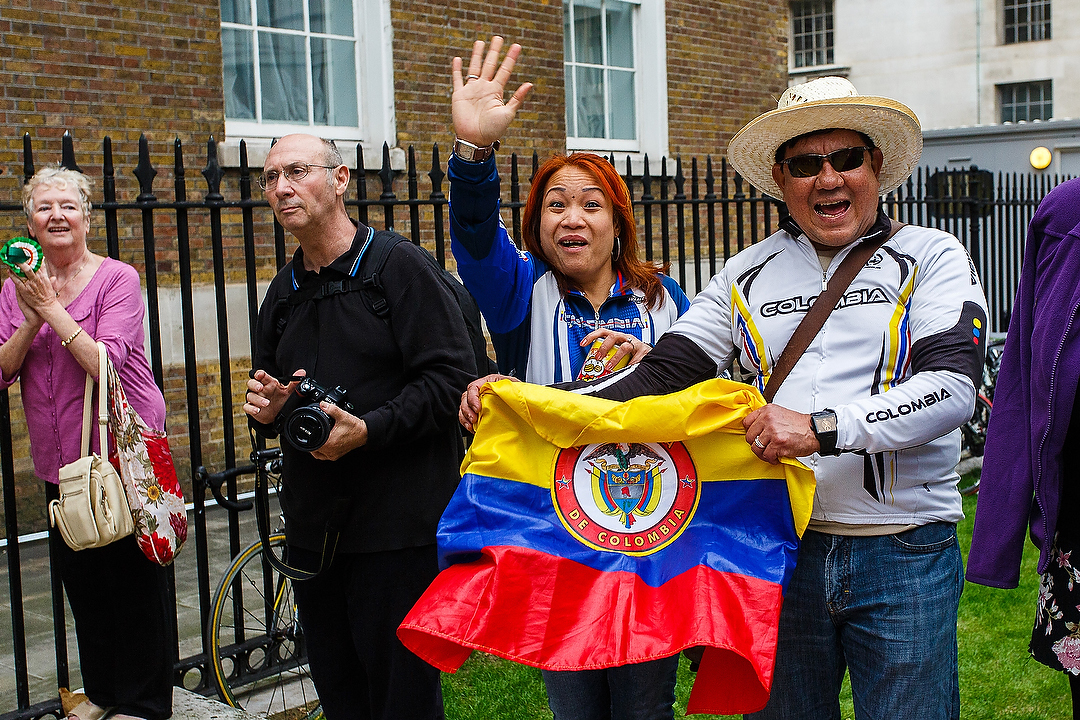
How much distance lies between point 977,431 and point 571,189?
21.2 ft

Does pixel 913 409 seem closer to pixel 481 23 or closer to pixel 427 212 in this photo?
pixel 427 212

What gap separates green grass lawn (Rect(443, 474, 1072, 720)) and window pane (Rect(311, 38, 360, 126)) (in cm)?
558

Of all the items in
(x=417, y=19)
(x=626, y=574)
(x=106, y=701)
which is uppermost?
(x=417, y=19)

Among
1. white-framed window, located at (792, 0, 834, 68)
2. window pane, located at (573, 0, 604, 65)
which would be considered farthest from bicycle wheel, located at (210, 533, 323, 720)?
white-framed window, located at (792, 0, 834, 68)

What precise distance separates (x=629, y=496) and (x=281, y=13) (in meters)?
7.26

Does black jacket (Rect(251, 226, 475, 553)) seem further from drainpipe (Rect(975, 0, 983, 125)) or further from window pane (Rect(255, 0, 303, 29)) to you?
drainpipe (Rect(975, 0, 983, 125))

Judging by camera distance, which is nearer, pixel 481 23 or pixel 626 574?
→ pixel 626 574

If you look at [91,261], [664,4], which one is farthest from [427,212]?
[91,261]

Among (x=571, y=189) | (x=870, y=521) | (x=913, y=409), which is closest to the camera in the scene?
(x=913, y=409)

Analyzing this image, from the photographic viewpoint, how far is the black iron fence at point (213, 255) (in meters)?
4.30

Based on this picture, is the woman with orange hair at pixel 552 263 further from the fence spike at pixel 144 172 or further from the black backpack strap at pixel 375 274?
the fence spike at pixel 144 172

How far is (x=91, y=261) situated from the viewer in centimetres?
402

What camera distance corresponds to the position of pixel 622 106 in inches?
460

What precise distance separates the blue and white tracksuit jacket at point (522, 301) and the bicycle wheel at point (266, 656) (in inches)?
76.7
